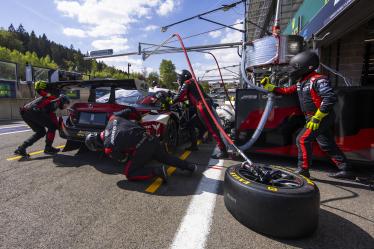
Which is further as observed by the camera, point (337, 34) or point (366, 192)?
point (337, 34)

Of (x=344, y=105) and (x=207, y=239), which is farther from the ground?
(x=344, y=105)

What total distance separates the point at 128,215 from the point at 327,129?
308cm

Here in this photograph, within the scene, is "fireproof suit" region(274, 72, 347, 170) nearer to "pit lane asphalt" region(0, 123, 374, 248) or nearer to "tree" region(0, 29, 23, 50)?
"pit lane asphalt" region(0, 123, 374, 248)

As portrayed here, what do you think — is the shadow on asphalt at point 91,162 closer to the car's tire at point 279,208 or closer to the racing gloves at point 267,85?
the car's tire at point 279,208

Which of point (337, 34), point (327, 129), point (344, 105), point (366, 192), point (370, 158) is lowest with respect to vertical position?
point (366, 192)

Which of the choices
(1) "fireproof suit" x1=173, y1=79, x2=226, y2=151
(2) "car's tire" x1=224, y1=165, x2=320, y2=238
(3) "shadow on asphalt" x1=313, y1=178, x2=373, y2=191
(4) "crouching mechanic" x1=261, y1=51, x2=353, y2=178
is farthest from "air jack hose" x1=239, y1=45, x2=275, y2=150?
(2) "car's tire" x1=224, y1=165, x2=320, y2=238

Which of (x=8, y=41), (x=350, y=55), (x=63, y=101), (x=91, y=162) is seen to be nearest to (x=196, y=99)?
(x=91, y=162)

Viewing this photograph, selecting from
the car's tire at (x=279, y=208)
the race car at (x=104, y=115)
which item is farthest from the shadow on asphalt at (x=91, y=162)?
the car's tire at (x=279, y=208)

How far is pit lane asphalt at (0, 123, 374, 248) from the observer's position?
2156 millimetres

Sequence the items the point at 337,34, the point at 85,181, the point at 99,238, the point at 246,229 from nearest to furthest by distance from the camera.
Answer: the point at 99,238 < the point at 246,229 < the point at 85,181 < the point at 337,34

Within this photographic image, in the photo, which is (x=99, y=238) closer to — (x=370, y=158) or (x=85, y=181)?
(x=85, y=181)

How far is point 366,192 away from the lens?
335 centimetres

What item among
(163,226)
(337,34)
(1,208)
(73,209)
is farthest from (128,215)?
(337,34)

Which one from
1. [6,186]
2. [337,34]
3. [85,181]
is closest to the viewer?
[6,186]
